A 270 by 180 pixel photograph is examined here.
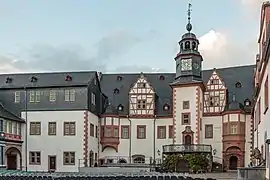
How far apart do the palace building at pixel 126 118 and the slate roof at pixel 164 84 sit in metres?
0.12

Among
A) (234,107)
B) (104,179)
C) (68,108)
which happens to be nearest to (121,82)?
(68,108)

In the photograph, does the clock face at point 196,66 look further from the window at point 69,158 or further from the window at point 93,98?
the window at point 69,158

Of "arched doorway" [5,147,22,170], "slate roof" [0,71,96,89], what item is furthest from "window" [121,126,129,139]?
"arched doorway" [5,147,22,170]

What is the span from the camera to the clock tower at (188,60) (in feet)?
159

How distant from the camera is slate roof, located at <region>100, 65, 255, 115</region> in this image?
4981 centimetres

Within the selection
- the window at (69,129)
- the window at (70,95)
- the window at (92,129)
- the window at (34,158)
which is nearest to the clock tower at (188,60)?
the window at (92,129)

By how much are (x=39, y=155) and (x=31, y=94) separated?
18.5 ft

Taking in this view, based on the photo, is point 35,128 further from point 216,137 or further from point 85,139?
point 216,137

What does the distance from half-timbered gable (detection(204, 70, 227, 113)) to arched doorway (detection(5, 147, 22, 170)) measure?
58.6ft

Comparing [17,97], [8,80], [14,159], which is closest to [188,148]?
[14,159]

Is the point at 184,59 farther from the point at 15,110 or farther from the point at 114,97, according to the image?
the point at 15,110

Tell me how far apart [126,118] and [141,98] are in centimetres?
246

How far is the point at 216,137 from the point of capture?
158 feet

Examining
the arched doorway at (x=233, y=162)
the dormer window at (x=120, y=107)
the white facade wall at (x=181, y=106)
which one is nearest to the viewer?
the arched doorway at (x=233, y=162)
